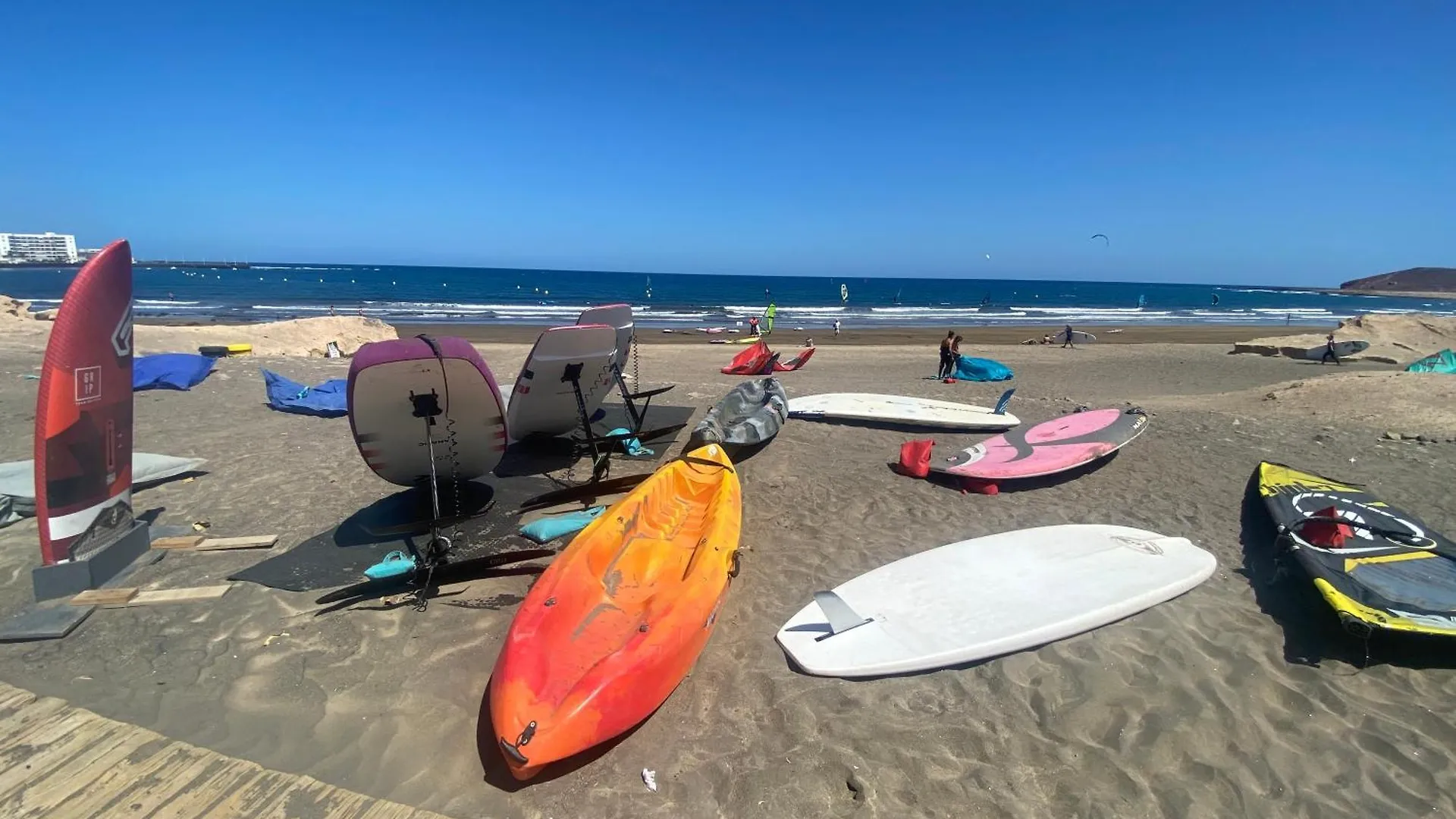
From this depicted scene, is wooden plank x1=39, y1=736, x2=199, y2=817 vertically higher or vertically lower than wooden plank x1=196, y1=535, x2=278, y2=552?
lower

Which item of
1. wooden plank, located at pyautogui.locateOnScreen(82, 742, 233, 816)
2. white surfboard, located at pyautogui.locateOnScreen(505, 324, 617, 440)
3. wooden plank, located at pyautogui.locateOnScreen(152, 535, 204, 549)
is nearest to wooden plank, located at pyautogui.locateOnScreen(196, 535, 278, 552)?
wooden plank, located at pyautogui.locateOnScreen(152, 535, 204, 549)

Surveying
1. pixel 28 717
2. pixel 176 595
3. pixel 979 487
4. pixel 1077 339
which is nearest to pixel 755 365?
pixel 979 487

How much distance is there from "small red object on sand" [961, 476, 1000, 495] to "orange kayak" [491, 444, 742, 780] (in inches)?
99.7

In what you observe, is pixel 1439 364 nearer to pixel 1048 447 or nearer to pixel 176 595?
pixel 1048 447

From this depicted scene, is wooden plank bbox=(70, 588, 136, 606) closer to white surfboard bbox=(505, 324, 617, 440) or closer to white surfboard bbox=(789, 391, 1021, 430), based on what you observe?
white surfboard bbox=(505, 324, 617, 440)

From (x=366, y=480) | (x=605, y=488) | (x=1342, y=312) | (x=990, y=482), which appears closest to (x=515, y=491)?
(x=605, y=488)

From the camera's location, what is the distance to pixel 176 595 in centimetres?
429

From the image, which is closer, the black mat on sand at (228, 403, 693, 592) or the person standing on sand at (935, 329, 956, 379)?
the black mat on sand at (228, 403, 693, 592)

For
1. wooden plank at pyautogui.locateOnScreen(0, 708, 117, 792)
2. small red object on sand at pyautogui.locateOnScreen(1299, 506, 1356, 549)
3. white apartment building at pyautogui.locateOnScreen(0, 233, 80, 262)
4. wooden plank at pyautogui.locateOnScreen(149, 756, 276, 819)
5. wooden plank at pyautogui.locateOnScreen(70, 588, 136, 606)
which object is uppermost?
white apartment building at pyautogui.locateOnScreen(0, 233, 80, 262)

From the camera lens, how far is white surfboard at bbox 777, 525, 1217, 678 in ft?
12.1

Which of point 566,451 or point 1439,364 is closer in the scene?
point 566,451

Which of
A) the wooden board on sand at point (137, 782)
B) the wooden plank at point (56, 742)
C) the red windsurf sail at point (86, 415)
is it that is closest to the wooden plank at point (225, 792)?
the wooden board on sand at point (137, 782)

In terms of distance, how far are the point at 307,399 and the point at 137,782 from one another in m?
7.53

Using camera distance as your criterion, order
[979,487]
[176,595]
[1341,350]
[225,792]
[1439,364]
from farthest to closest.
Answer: [1341,350] → [1439,364] → [979,487] → [176,595] → [225,792]
